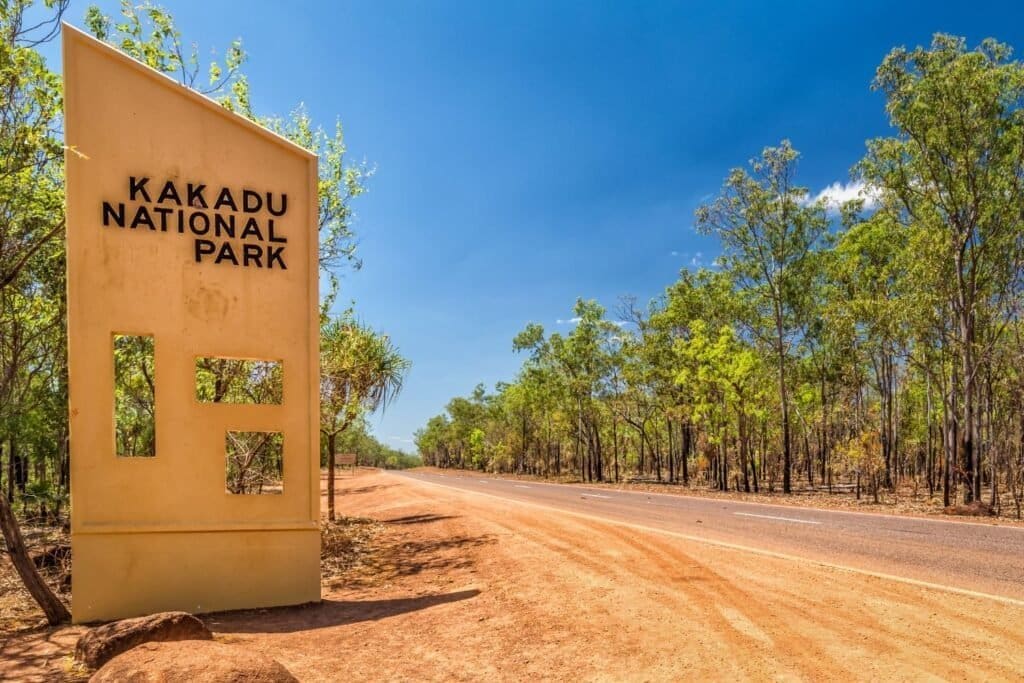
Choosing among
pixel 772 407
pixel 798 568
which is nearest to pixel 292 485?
pixel 798 568

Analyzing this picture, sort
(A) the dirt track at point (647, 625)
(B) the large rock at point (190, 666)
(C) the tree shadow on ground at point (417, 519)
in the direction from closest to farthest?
(B) the large rock at point (190, 666) → (A) the dirt track at point (647, 625) → (C) the tree shadow on ground at point (417, 519)

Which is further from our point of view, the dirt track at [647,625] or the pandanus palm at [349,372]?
the pandanus palm at [349,372]

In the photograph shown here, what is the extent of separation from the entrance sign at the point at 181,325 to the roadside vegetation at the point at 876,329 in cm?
1725

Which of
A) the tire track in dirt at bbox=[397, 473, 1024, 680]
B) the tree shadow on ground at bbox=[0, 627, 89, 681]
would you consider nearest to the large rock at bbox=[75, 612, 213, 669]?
the tree shadow on ground at bbox=[0, 627, 89, 681]

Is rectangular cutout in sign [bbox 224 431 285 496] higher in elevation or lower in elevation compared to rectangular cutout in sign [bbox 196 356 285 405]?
lower

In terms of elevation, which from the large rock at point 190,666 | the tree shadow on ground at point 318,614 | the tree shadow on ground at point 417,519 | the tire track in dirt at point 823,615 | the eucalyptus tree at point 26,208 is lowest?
the tree shadow on ground at point 417,519

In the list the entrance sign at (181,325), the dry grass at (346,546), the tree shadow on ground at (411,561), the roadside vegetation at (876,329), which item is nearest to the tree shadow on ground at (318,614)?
the entrance sign at (181,325)

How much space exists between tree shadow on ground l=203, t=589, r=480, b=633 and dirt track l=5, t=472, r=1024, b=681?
0.12 feet

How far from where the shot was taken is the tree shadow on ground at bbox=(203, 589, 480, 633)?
308 inches

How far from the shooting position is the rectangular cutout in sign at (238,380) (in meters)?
14.9

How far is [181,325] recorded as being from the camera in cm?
861

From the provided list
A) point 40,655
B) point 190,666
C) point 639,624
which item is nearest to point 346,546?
point 40,655

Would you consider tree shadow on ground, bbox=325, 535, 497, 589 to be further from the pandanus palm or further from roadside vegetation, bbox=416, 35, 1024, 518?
roadside vegetation, bbox=416, 35, 1024, 518

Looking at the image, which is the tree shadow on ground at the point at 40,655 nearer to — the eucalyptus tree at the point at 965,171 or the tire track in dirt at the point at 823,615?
the tire track in dirt at the point at 823,615
